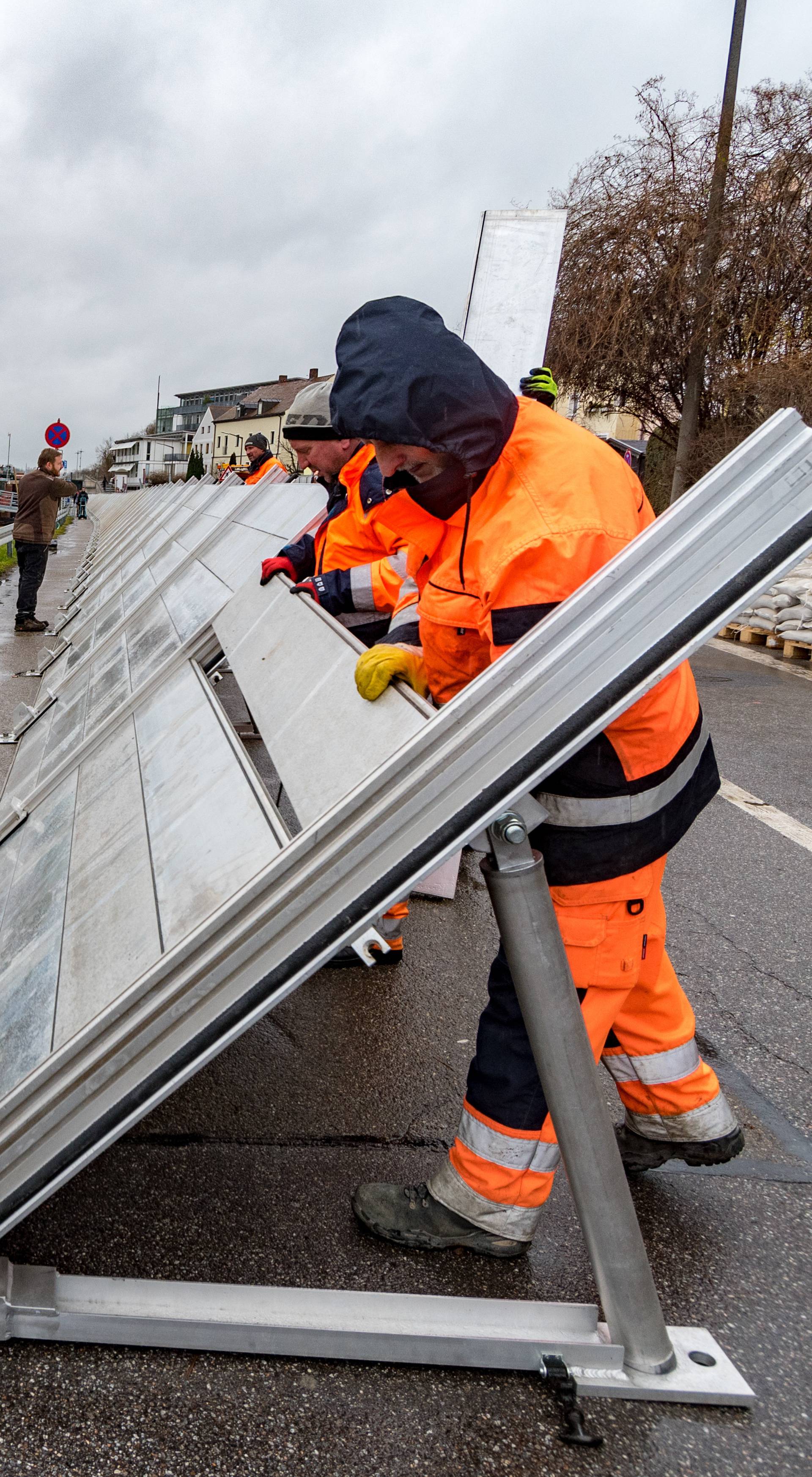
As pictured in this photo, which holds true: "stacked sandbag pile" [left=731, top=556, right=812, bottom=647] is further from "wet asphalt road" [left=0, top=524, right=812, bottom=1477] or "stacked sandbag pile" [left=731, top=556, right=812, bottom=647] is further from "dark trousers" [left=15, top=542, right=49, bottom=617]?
"wet asphalt road" [left=0, top=524, right=812, bottom=1477]

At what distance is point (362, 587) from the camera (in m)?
3.61

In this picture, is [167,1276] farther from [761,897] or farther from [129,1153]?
[761,897]

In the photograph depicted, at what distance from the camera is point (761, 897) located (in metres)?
4.72

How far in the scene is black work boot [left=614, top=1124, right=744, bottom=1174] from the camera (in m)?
2.53

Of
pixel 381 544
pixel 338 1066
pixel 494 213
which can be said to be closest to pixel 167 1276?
pixel 338 1066

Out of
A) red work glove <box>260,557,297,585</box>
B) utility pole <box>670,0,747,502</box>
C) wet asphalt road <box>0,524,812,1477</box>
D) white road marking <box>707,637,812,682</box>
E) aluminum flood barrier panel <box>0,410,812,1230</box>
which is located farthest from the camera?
utility pole <box>670,0,747,502</box>

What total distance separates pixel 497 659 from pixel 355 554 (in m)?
2.08

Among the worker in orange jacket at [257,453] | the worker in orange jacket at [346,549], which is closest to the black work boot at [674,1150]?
the worker in orange jacket at [346,549]

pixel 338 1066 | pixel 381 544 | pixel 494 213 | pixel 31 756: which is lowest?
pixel 338 1066

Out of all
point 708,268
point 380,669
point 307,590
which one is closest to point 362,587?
point 307,590

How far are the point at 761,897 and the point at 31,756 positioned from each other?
3.19 m

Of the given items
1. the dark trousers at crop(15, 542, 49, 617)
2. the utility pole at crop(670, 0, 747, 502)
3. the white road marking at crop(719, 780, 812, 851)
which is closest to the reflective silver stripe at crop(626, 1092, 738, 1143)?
the white road marking at crop(719, 780, 812, 851)

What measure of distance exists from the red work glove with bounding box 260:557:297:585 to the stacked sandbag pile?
8.52 metres

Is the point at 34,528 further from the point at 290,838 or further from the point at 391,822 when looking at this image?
the point at 391,822
